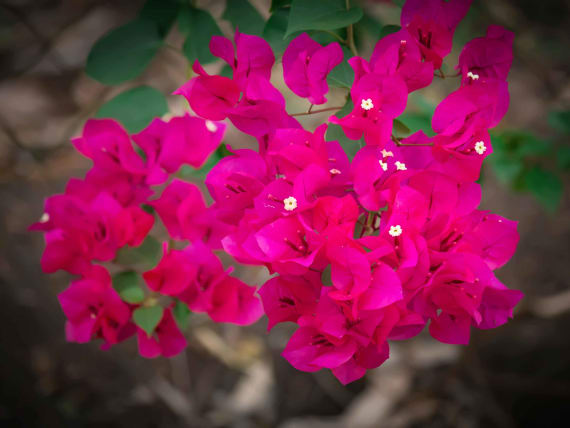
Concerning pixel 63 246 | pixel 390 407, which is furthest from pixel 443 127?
pixel 390 407

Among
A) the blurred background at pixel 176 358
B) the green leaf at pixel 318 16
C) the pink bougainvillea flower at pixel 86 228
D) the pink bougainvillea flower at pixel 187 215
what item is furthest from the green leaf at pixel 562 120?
the pink bougainvillea flower at pixel 86 228

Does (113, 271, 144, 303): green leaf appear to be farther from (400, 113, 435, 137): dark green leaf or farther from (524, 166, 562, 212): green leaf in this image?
(524, 166, 562, 212): green leaf

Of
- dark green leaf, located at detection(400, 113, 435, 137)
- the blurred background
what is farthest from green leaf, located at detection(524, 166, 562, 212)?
dark green leaf, located at detection(400, 113, 435, 137)

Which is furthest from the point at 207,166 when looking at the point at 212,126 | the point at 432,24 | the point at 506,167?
the point at 506,167

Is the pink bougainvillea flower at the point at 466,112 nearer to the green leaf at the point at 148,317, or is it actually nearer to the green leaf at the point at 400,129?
the green leaf at the point at 400,129

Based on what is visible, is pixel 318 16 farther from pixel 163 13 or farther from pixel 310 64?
pixel 163 13

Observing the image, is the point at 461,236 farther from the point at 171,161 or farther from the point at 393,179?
the point at 171,161
